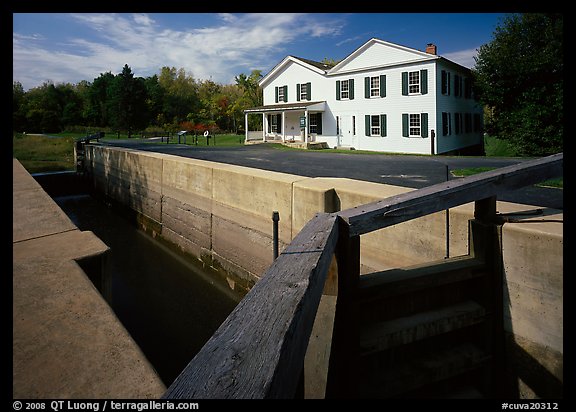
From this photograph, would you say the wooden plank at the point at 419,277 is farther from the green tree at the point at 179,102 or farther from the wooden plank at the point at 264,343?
the green tree at the point at 179,102

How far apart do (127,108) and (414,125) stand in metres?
45.2

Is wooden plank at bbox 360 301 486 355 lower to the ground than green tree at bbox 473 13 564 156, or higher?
lower

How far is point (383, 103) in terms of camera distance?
2672 centimetres

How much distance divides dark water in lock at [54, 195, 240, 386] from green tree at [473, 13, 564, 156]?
19.0 metres

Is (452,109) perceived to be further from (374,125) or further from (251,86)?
(251,86)

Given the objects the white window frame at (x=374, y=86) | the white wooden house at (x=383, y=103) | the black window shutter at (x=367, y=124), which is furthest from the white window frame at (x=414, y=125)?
the white window frame at (x=374, y=86)

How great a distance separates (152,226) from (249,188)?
6920 millimetres

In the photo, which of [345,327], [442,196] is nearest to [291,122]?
[442,196]

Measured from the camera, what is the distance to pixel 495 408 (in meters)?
2.55

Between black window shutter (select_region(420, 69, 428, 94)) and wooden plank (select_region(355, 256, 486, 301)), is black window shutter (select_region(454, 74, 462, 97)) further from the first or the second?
wooden plank (select_region(355, 256, 486, 301))

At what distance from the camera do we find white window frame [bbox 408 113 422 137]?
25250mm

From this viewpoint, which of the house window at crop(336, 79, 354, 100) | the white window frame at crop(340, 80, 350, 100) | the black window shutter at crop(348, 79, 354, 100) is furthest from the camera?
the white window frame at crop(340, 80, 350, 100)

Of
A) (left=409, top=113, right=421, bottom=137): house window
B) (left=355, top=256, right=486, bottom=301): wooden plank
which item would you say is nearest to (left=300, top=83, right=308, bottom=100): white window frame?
(left=409, top=113, right=421, bottom=137): house window
